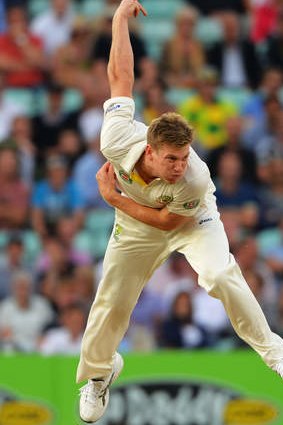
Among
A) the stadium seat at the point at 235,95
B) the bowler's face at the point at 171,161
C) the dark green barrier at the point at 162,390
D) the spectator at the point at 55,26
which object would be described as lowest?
the dark green barrier at the point at 162,390

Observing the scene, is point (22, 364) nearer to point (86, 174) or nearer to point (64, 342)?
point (64, 342)

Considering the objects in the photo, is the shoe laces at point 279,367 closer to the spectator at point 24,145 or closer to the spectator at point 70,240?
the spectator at point 70,240

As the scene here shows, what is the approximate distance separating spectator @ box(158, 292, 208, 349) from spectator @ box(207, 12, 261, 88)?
10.9 ft

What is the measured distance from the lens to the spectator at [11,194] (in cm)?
1045

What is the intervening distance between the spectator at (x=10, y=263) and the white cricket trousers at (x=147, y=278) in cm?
284

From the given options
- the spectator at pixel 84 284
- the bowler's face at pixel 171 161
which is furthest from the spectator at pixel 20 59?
the bowler's face at pixel 171 161

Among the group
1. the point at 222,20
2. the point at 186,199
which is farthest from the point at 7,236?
the point at 186,199

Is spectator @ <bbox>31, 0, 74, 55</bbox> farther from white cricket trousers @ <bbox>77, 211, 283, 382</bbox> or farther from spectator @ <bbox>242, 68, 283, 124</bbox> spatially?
white cricket trousers @ <bbox>77, 211, 283, 382</bbox>

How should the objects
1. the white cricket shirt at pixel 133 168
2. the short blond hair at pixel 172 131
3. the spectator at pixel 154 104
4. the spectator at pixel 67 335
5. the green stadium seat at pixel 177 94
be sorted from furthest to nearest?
the green stadium seat at pixel 177 94 → the spectator at pixel 154 104 → the spectator at pixel 67 335 → the white cricket shirt at pixel 133 168 → the short blond hair at pixel 172 131

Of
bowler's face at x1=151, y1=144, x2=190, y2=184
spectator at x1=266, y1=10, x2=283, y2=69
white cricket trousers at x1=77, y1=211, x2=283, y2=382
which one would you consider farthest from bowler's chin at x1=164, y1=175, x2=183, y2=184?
spectator at x1=266, y1=10, x2=283, y2=69

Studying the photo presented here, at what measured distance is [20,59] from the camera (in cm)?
1165

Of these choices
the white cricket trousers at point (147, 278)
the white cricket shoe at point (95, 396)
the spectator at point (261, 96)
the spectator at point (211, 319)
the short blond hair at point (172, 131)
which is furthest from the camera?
the spectator at point (261, 96)

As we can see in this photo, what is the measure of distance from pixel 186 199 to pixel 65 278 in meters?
3.82

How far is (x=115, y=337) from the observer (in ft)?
22.6
